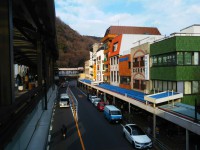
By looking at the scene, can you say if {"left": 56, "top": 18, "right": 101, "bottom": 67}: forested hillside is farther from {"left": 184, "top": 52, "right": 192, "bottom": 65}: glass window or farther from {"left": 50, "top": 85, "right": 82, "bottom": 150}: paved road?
{"left": 184, "top": 52, "right": 192, "bottom": 65}: glass window

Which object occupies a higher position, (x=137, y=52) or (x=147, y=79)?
(x=137, y=52)

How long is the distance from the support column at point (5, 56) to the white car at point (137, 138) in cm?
1770

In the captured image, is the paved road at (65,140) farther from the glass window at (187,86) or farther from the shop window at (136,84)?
the glass window at (187,86)

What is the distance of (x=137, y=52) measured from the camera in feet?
121

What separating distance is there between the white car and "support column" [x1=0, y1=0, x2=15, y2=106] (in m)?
17.7

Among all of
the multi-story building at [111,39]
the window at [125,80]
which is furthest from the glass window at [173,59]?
the multi-story building at [111,39]

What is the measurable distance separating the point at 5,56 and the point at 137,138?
18.7 metres

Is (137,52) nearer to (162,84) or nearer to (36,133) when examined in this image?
(162,84)

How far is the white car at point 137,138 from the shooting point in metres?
21.3

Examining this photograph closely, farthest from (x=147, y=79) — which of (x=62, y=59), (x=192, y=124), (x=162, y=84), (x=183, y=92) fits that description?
(x=62, y=59)

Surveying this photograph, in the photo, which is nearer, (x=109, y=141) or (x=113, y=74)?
(x=109, y=141)

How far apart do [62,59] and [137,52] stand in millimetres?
136435

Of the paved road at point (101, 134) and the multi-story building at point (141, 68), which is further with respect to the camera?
the multi-story building at point (141, 68)

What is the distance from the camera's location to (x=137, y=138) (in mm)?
22062
